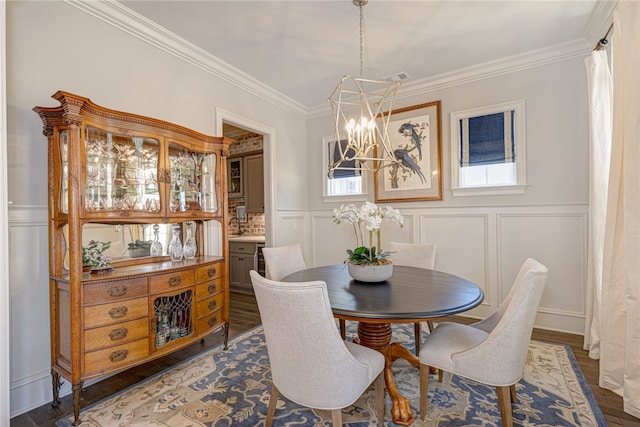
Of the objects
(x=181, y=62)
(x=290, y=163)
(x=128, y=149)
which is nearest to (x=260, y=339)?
(x=128, y=149)

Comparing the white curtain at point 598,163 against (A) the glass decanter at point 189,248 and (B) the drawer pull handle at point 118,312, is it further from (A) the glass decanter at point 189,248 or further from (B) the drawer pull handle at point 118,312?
(B) the drawer pull handle at point 118,312

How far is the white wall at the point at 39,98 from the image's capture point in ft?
6.31

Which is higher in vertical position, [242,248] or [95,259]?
[95,259]

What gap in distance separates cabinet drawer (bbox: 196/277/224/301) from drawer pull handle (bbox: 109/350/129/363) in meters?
0.60

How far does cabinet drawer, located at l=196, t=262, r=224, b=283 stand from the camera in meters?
2.53

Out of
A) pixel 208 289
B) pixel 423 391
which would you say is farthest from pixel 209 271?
pixel 423 391

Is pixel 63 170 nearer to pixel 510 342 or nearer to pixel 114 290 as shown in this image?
pixel 114 290

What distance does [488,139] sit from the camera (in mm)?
3418

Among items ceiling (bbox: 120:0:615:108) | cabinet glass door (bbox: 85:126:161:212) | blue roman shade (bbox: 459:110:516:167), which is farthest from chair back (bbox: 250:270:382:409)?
blue roman shade (bbox: 459:110:516:167)

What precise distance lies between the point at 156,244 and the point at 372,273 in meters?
1.90

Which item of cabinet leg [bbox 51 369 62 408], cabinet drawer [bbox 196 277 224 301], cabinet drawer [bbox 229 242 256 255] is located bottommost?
cabinet leg [bbox 51 369 62 408]

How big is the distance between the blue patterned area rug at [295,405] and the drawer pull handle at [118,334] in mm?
410

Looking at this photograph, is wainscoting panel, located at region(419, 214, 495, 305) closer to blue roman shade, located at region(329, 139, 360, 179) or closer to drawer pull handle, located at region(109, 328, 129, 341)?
blue roman shade, located at region(329, 139, 360, 179)

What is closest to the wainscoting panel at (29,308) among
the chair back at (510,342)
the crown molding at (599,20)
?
the chair back at (510,342)
